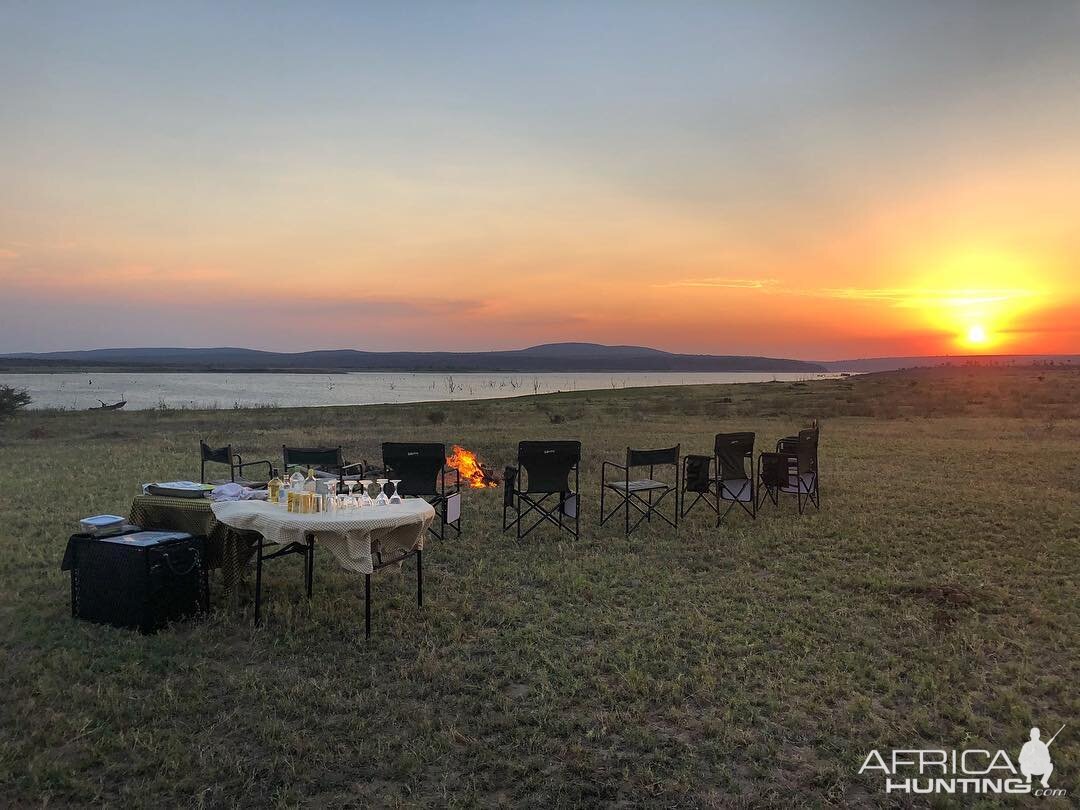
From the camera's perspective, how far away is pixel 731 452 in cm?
823

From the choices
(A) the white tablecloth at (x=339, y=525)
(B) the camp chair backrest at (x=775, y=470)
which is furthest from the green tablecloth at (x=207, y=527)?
(B) the camp chair backrest at (x=775, y=470)

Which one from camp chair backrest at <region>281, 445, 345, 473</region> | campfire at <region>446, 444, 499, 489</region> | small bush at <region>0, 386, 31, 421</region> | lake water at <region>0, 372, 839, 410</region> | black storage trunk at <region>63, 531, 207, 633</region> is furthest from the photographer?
lake water at <region>0, 372, 839, 410</region>

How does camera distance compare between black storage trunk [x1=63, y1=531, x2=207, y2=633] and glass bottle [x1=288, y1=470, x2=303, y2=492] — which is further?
glass bottle [x1=288, y1=470, x2=303, y2=492]

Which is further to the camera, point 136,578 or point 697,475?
point 697,475

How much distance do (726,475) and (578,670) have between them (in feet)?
15.4

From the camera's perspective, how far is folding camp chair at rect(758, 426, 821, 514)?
8.21 metres

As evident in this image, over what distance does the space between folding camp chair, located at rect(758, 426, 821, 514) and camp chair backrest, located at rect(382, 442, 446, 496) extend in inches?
159

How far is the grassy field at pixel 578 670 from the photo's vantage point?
309cm

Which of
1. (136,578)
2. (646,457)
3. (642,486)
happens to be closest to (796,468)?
(642,486)

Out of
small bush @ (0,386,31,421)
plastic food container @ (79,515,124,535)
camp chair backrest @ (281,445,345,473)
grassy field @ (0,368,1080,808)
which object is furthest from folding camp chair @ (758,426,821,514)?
small bush @ (0,386,31,421)

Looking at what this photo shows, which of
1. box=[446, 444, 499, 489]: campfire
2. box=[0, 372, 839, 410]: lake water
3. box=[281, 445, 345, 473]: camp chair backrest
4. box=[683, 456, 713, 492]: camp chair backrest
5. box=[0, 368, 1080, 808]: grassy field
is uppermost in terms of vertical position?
box=[281, 445, 345, 473]: camp chair backrest

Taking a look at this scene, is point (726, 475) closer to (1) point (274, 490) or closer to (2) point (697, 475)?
(2) point (697, 475)

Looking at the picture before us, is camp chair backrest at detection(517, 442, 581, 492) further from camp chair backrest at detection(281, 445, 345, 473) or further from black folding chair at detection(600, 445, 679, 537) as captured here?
camp chair backrest at detection(281, 445, 345, 473)

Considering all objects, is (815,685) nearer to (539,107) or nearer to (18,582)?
(18,582)
